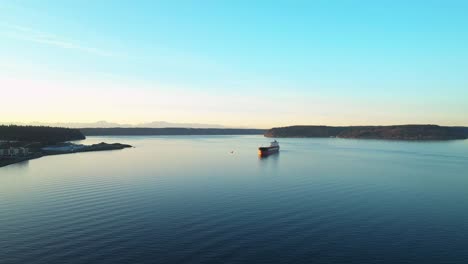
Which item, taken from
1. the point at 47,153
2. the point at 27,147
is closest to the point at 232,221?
the point at 47,153

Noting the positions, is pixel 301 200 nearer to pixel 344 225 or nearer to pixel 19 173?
pixel 344 225

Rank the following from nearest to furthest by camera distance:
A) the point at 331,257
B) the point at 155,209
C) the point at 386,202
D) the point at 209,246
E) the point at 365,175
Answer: the point at 331,257 → the point at 209,246 → the point at 155,209 → the point at 386,202 → the point at 365,175

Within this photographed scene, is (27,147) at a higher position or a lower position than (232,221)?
higher

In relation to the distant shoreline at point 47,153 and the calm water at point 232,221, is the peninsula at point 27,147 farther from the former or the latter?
the calm water at point 232,221

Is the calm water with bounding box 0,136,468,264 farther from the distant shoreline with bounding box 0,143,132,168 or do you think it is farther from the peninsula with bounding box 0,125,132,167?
the peninsula with bounding box 0,125,132,167

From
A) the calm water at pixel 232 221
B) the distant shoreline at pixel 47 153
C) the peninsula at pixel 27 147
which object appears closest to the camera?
the calm water at pixel 232 221

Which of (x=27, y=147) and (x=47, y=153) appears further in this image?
(x=27, y=147)

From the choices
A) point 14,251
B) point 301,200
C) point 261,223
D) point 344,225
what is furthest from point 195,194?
point 14,251

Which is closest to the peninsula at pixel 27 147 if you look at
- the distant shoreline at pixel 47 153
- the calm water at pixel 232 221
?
the distant shoreline at pixel 47 153

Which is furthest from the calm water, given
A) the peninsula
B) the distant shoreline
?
the peninsula

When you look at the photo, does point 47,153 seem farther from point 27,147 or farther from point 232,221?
point 232,221

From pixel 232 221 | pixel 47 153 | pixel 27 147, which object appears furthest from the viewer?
pixel 27 147
